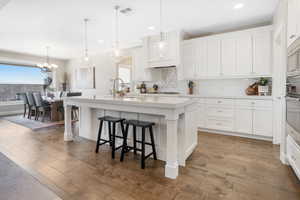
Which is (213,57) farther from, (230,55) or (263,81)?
(263,81)

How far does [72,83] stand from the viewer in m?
8.18

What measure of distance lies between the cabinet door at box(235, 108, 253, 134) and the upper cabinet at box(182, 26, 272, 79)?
843mm

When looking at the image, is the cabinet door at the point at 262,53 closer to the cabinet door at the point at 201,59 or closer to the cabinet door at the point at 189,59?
the cabinet door at the point at 201,59

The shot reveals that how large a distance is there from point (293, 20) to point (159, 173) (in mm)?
2608

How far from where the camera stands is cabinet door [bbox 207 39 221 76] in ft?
13.0

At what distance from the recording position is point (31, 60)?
7.00 m

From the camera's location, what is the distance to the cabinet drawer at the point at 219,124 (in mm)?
3717

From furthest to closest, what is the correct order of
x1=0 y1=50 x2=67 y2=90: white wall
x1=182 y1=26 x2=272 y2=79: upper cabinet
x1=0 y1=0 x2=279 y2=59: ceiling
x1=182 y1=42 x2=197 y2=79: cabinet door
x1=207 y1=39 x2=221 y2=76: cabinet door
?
x1=0 y1=50 x2=67 y2=90: white wall → x1=182 y1=42 x2=197 y2=79: cabinet door → x1=207 y1=39 x2=221 y2=76: cabinet door → x1=182 y1=26 x2=272 y2=79: upper cabinet → x1=0 y1=0 x2=279 y2=59: ceiling

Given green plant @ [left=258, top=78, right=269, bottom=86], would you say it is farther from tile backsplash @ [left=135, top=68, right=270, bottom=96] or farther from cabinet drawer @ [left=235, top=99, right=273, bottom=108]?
cabinet drawer @ [left=235, top=99, right=273, bottom=108]

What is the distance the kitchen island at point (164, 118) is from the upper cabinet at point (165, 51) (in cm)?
208

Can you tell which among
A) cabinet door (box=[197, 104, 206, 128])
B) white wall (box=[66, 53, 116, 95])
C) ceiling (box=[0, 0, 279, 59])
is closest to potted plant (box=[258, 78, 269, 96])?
cabinet door (box=[197, 104, 206, 128])

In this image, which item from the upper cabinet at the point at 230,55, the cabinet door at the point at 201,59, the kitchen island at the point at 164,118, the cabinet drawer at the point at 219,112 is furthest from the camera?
Result: the cabinet door at the point at 201,59

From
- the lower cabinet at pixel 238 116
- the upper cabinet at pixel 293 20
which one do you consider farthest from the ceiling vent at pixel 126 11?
the lower cabinet at pixel 238 116

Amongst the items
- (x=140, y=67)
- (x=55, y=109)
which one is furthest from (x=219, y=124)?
(x=55, y=109)
